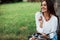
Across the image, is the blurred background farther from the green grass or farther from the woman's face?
the woman's face

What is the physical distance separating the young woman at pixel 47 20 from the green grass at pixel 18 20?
5.0 inches

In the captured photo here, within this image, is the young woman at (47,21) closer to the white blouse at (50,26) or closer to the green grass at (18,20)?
the white blouse at (50,26)

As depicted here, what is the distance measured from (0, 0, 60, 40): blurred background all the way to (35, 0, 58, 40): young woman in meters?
0.12

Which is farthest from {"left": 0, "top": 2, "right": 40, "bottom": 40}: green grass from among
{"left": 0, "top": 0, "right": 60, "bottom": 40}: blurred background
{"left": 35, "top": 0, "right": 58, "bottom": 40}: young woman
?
{"left": 35, "top": 0, "right": 58, "bottom": 40}: young woman

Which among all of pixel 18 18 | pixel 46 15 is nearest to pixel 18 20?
pixel 18 18

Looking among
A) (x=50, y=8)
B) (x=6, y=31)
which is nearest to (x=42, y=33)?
(x=50, y=8)

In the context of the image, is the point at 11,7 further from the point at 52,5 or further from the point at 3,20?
the point at 52,5

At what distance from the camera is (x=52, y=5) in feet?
6.31

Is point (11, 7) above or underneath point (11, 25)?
above

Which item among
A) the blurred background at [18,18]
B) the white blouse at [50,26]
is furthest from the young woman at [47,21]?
the blurred background at [18,18]

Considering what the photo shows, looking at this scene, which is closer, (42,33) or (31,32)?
(42,33)

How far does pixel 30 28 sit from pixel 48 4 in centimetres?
30

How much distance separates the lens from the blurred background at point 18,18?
2.06 meters

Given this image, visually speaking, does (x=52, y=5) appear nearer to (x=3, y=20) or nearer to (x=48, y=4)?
(x=48, y=4)
